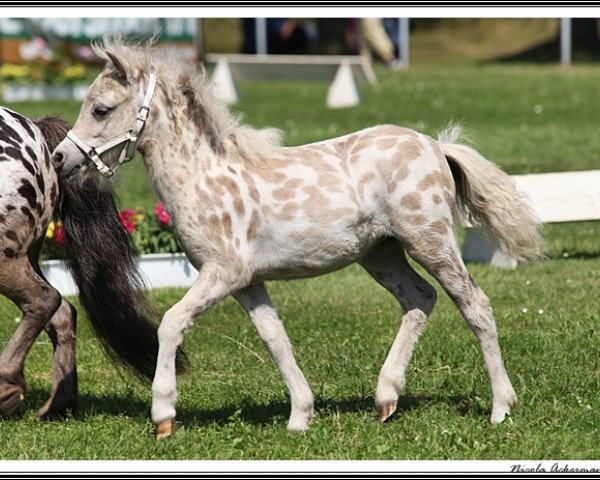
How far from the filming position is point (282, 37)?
33.2 m

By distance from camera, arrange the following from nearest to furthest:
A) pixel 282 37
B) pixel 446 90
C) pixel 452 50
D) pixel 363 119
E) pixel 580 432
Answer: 1. pixel 580 432
2. pixel 363 119
3. pixel 446 90
4. pixel 282 37
5. pixel 452 50

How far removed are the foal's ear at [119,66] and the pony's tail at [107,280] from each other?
925mm

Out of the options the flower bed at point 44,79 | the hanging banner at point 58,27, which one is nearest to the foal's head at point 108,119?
the flower bed at point 44,79

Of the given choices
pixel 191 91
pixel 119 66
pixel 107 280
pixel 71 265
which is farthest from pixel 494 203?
pixel 71 265

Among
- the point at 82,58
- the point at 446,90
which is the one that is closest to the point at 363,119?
the point at 446,90

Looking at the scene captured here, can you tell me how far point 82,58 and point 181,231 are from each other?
18.2 m

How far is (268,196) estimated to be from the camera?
234 inches

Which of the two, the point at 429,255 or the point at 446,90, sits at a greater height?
the point at 429,255

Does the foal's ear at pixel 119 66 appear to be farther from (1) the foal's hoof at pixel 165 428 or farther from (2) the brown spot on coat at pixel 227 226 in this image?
(1) the foal's hoof at pixel 165 428

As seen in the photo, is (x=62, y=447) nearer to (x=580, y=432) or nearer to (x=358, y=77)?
(x=580, y=432)

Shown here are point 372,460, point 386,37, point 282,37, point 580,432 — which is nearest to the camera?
point 372,460

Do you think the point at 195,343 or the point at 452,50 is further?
the point at 452,50

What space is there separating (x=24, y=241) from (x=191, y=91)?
1.22 meters

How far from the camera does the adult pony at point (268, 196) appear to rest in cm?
582
